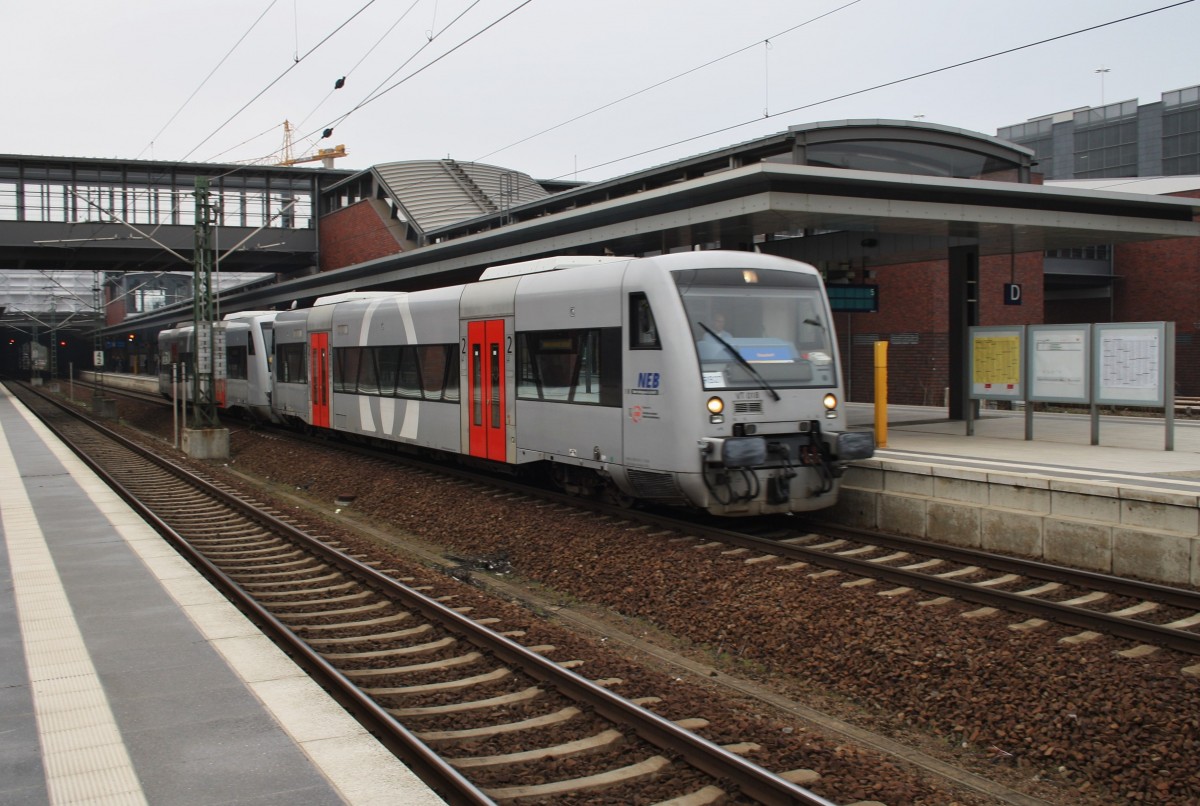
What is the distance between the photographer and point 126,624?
24.3 ft

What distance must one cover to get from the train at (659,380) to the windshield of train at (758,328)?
15mm

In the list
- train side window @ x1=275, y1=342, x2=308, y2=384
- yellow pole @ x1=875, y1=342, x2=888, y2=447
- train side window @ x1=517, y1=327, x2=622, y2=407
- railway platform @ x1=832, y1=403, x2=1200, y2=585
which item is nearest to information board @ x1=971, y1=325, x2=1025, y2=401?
railway platform @ x1=832, y1=403, x2=1200, y2=585

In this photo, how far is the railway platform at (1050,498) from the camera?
884 centimetres

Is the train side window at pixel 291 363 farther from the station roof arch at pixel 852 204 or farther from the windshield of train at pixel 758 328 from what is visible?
the windshield of train at pixel 758 328

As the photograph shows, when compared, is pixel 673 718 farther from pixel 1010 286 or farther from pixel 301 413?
pixel 301 413

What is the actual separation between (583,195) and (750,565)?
32.4 feet

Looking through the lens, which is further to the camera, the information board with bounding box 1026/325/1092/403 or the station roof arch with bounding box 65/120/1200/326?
the station roof arch with bounding box 65/120/1200/326

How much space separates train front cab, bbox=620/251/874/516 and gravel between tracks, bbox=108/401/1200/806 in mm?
845

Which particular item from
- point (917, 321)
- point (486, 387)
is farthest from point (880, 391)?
point (917, 321)

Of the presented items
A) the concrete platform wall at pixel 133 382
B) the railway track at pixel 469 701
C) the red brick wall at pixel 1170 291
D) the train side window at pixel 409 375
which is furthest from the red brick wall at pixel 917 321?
the concrete platform wall at pixel 133 382

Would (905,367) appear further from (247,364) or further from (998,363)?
(247,364)

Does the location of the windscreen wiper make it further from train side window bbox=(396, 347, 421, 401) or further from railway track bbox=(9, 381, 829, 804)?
train side window bbox=(396, 347, 421, 401)

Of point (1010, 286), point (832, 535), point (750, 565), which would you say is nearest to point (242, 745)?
point (750, 565)

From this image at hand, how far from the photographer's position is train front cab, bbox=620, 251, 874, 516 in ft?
34.4
